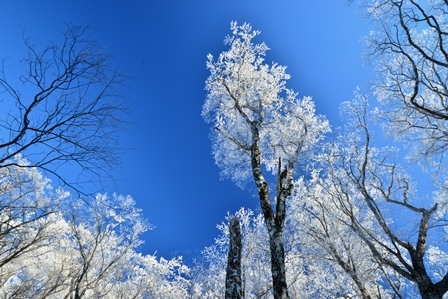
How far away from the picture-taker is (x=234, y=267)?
19.8 ft

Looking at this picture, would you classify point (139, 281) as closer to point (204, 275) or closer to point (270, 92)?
point (204, 275)

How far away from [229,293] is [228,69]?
8878mm

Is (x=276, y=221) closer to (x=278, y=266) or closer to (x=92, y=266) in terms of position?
(x=278, y=266)

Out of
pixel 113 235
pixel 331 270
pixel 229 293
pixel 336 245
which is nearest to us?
pixel 229 293

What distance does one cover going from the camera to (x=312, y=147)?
11633mm

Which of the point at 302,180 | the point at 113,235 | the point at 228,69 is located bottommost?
the point at 113,235

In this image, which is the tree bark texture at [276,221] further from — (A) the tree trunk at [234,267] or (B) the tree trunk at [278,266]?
(A) the tree trunk at [234,267]

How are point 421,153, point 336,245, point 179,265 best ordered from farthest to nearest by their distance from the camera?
1. point 179,265
2. point 336,245
3. point 421,153

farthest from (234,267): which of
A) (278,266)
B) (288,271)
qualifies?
(288,271)

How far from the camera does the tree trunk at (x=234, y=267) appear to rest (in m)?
5.65

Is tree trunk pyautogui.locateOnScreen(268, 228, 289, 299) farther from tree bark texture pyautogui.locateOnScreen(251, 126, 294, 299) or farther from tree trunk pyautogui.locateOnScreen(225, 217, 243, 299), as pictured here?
tree trunk pyautogui.locateOnScreen(225, 217, 243, 299)

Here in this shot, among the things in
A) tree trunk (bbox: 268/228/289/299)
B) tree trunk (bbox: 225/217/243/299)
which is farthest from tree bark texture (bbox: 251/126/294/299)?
tree trunk (bbox: 225/217/243/299)

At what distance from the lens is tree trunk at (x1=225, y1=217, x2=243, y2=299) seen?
18.5ft

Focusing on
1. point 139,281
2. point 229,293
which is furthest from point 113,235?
point 229,293
